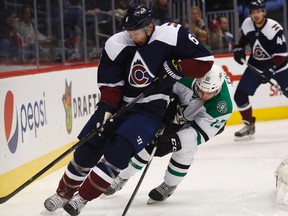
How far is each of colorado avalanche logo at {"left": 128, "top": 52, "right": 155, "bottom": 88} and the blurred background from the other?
1.47 metres

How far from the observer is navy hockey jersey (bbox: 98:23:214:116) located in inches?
150

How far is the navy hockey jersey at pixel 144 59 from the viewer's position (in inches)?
150

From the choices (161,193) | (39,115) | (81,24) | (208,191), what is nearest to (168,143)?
(161,193)

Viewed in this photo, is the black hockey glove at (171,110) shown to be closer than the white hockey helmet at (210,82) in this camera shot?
No

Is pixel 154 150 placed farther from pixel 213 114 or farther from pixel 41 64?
pixel 41 64

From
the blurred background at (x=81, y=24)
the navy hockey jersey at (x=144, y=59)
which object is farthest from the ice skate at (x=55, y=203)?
the blurred background at (x=81, y=24)

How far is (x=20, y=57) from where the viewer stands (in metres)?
5.50

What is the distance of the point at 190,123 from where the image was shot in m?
4.27

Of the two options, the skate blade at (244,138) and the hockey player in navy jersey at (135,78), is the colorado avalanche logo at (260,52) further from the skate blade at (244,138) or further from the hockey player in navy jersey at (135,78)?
the hockey player in navy jersey at (135,78)

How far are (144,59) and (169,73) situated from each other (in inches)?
5.8

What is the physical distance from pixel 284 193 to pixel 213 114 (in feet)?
1.85

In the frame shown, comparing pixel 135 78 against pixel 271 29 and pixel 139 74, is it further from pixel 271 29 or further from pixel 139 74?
pixel 271 29

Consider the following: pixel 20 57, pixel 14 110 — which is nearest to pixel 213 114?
pixel 14 110

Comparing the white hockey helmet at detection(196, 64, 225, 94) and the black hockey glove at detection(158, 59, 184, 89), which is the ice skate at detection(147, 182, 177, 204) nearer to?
the white hockey helmet at detection(196, 64, 225, 94)
